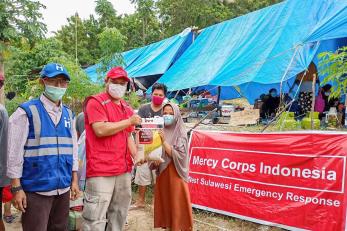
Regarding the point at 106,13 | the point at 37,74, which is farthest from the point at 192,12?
the point at 37,74

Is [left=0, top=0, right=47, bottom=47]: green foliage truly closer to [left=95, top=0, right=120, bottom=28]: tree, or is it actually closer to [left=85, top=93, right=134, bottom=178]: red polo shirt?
[left=85, top=93, right=134, bottom=178]: red polo shirt

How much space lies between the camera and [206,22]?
25.2 m

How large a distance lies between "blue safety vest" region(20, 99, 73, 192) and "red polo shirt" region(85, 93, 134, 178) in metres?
0.27

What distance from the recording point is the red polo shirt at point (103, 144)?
2.73 m

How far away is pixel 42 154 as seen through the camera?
240 cm

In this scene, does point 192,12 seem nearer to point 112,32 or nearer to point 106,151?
point 112,32

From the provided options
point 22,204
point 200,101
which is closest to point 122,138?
point 22,204

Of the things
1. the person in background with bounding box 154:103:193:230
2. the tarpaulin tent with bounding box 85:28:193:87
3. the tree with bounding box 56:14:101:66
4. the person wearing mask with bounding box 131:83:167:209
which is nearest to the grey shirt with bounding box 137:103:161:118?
the person wearing mask with bounding box 131:83:167:209

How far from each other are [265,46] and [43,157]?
7042mm

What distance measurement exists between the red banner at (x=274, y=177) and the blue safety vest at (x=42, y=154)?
219 cm

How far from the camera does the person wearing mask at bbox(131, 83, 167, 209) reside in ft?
13.7

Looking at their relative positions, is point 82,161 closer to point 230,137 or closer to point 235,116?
point 230,137

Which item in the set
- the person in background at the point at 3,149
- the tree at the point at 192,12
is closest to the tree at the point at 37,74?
the person in background at the point at 3,149

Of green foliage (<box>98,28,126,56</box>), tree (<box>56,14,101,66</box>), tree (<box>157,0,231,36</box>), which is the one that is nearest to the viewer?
green foliage (<box>98,28,126,56</box>)
